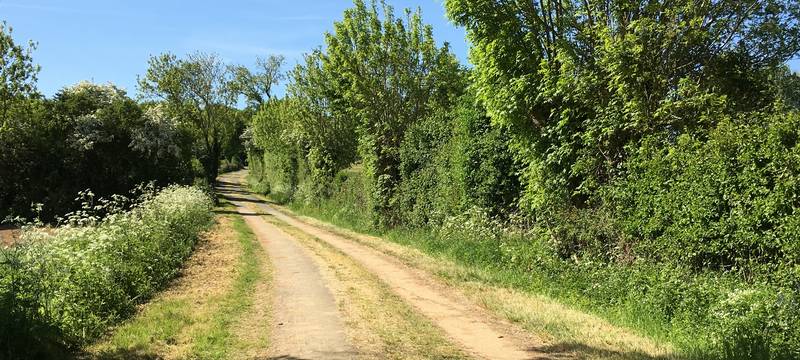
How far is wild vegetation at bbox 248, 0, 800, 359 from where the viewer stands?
7.06 metres

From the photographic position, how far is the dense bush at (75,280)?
6.44 meters

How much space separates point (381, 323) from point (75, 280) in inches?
182

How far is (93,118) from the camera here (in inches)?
1200

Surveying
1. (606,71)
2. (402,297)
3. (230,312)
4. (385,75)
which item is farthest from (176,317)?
(385,75)

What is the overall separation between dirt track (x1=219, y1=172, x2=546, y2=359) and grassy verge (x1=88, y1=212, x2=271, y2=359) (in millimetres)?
418

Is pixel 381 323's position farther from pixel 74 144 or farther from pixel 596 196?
pixel 74 144

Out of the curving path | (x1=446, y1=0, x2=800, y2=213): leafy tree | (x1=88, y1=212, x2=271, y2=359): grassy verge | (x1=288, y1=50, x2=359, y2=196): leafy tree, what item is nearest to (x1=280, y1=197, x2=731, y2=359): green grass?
(x1=446, y1=0, x2=800, y2=213): leafy tree

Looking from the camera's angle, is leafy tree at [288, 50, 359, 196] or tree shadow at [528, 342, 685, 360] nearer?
tree shadow at [528, 342, 685, 360]

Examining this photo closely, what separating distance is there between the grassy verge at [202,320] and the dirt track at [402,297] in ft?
1.37

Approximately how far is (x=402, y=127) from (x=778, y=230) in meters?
18.8

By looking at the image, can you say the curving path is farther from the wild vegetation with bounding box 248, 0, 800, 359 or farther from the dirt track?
the wild vegetation with bounding box 248, 0, 800, 359

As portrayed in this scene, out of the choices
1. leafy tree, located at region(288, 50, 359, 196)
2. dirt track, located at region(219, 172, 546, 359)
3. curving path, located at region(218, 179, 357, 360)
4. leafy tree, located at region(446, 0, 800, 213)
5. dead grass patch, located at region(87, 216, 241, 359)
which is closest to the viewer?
curving path, located at region(218, 179, 357, 360)

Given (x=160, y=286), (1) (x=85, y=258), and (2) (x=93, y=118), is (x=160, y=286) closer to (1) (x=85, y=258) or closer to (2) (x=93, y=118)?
(1) (x=85, y=258)

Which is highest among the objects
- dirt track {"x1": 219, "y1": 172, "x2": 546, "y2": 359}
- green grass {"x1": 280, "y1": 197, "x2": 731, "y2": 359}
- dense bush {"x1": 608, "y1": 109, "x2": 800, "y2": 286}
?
dense bush {"x1": 608, "y1": 109, "x2": 800, "y2": 286}
